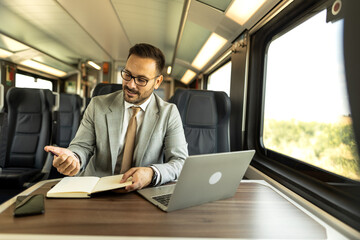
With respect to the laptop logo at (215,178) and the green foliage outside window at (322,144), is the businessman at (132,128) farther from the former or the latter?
the green foliage outside window at (322,144)

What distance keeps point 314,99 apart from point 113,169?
1.34 m

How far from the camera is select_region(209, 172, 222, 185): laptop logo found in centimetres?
88

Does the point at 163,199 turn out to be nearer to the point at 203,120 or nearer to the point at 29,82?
the point at 203,120

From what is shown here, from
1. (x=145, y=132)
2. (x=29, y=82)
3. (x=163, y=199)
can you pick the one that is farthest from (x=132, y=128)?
(x=29, y=82)

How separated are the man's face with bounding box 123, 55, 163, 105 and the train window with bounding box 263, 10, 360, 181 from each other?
99 centimetres

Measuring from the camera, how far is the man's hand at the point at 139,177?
1.00 m

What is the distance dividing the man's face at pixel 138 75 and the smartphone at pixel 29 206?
0.76m

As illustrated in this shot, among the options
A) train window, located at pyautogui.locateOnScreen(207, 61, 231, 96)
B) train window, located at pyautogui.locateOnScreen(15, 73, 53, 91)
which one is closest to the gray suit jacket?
train window, located at pyautogui.locateOnScreen(207, 61, 231, 96)

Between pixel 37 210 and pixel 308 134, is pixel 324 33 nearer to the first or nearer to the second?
pixel 308 134

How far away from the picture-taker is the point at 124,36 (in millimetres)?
4707

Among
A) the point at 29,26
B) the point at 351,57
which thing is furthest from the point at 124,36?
the point at 351,57

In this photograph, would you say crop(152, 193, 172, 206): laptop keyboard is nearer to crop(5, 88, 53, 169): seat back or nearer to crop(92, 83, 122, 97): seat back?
crop(92, 83, 122, 97): seat back

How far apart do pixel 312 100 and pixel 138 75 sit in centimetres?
113

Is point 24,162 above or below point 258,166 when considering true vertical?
below
